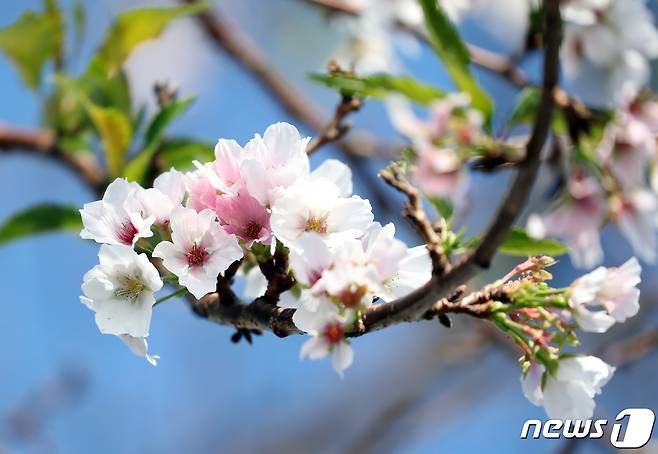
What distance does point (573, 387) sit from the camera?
0.66 metres

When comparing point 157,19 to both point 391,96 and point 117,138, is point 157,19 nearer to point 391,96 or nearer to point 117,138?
point 117,138

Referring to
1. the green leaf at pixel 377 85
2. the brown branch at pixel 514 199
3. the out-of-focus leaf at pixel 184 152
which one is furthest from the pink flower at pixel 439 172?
the brown branch at pixel 514 199

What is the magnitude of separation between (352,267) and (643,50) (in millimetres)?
914

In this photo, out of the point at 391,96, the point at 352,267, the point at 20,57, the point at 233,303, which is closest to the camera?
the point at 352,267

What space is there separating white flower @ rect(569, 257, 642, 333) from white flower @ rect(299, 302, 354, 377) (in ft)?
0.57

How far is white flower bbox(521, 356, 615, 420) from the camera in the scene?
66 centimetres

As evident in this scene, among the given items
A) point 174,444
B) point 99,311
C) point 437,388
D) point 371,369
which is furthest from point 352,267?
point 174,444

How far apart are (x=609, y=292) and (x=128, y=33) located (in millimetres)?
950

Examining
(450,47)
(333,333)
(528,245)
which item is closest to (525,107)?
(450,47)

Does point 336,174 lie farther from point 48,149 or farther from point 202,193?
point 48,149

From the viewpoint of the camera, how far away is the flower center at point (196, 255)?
661 mm

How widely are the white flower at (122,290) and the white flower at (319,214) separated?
0.11 meters

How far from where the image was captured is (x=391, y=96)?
946mm

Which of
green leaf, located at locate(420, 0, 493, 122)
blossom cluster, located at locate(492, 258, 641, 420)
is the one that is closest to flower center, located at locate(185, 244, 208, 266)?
blossom cluster, located at locate(492, 258, 641, 420)
